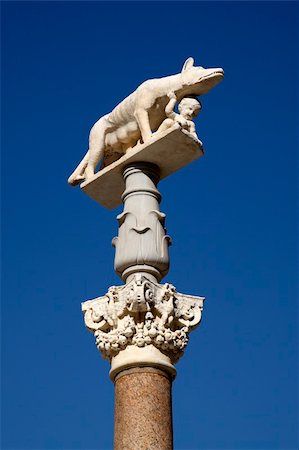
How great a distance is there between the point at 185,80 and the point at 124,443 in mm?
6250

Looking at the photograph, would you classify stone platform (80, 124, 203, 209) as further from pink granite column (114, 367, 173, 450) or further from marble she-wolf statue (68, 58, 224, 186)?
pink granite column (114, 367, 173, 450)

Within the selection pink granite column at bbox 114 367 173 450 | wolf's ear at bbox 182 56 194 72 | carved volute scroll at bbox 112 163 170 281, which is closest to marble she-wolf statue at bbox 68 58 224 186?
wolf's ear at bbox 182 56 194 72

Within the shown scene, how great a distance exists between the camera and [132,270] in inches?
523

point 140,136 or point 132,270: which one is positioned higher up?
point 140,136

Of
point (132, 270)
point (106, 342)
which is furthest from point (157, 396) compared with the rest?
point (132, 270)

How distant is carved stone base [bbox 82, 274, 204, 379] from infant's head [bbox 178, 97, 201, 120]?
3.10m

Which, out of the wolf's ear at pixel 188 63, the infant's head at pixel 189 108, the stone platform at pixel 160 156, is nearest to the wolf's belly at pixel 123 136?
the stone platform at pixel 160 156

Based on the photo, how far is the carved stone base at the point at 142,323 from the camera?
40.9 feet

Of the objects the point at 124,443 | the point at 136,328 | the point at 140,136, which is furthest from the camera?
the point at 140,136

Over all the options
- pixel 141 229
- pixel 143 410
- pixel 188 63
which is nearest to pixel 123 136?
pixel 188 63

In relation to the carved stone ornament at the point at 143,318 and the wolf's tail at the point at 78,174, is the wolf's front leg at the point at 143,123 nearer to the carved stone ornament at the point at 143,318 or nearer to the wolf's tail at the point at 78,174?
the wolf's tail at the point at 78,174

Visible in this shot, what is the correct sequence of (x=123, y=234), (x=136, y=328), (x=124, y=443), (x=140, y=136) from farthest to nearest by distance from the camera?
(x=140, y=136), (x=123, y=234), (x=136, y=328), (x=124, y=443)

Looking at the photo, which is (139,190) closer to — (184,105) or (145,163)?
(145,163)

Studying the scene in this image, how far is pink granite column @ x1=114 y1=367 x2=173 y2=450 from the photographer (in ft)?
38.2
